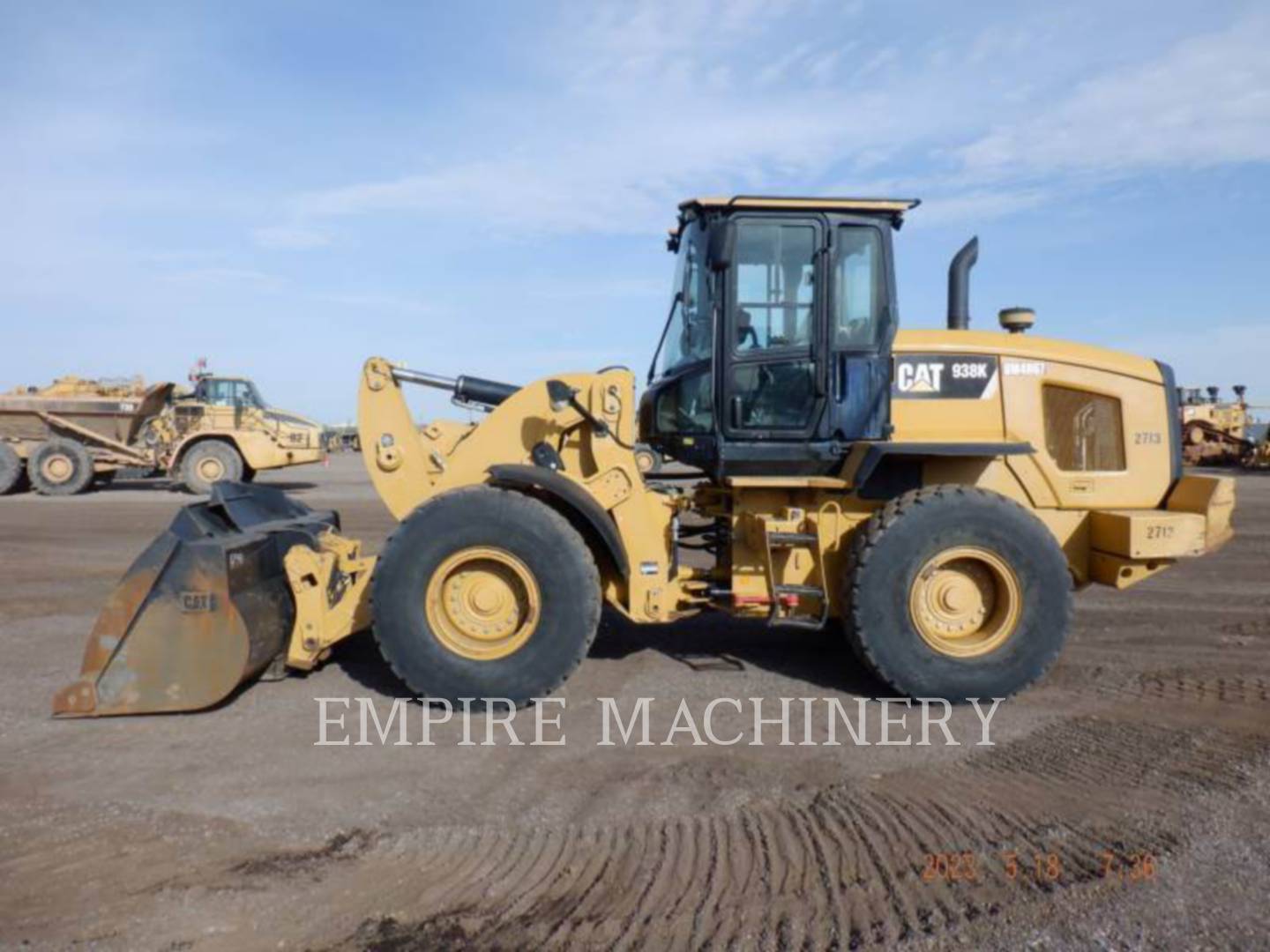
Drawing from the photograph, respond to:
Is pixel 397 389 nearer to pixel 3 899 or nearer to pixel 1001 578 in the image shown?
pixel 3 899

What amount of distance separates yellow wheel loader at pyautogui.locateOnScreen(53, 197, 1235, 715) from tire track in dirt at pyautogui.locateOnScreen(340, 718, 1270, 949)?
115 centimetres

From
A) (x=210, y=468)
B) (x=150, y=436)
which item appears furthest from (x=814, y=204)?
(x=150, y=436)

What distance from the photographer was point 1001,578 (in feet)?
17.5

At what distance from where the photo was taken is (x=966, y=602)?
5.40m

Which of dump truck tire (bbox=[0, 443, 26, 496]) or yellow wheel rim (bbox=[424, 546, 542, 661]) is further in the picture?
dump truck tire (bbox=[0, 443, 26, 496])

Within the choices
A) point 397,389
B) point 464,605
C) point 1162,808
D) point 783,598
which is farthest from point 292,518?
point 1162,808

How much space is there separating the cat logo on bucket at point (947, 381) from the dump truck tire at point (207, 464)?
17.5m

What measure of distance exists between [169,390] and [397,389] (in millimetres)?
17942

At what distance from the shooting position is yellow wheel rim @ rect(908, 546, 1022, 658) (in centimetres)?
530

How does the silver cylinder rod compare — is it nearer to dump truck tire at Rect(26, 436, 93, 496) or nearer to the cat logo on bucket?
the cat logo on bucket

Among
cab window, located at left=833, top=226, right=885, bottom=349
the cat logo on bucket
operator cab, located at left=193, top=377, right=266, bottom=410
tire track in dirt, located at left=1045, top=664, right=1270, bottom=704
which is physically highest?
operator cab, located at left=193, top=377, right=266, bottom=410

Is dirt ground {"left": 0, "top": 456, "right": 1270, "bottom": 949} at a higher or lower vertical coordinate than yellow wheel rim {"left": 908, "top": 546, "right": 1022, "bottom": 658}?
lower
